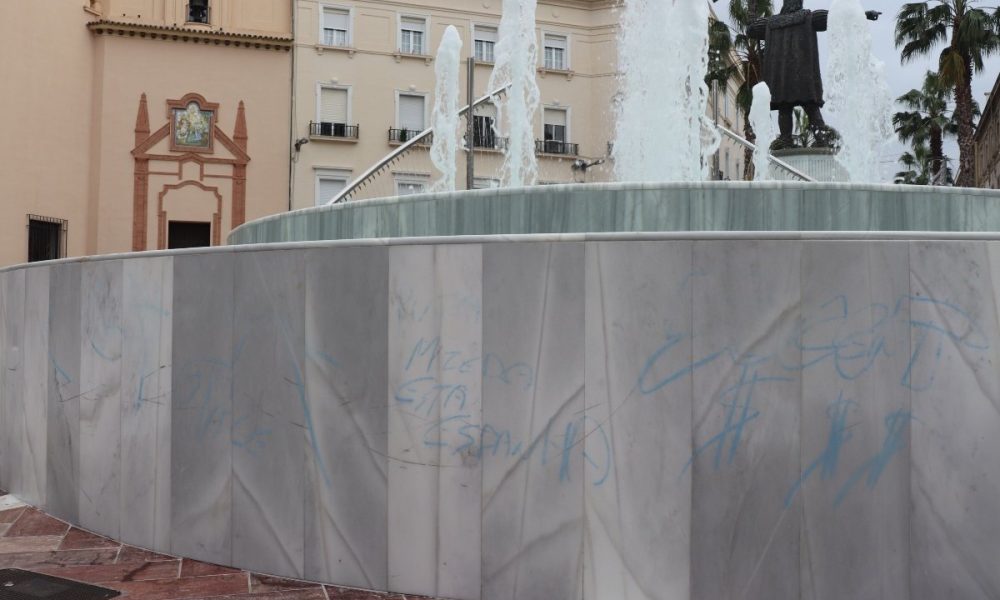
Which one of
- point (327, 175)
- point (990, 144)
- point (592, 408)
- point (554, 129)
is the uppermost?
point (990, 144)

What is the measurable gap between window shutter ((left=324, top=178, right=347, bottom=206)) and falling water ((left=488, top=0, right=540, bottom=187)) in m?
5.17

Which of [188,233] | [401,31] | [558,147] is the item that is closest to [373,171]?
[188,233]

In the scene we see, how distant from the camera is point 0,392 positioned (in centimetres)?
722

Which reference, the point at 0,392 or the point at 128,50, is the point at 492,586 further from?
the point at 128,50

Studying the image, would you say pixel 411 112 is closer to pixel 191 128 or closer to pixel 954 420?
pixel 191 128

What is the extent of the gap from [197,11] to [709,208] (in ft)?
90.2

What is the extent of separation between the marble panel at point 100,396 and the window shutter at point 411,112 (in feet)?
85.3

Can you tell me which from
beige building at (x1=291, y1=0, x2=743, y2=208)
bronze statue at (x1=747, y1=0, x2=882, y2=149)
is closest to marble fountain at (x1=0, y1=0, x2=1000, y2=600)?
bronze statue at (x1=747, y1=0, x2=882, y2=149)

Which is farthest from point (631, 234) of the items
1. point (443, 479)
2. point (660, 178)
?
point (660, 178)

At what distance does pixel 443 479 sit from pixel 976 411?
223cm

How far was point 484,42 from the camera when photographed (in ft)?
107

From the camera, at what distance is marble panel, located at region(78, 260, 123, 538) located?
5.54 meters

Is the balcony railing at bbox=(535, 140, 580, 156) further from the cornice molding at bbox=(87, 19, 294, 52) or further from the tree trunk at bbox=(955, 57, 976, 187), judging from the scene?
the tree trunk at bbox=(955, 57, 976, 187)

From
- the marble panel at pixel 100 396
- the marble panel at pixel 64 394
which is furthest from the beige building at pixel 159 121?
the marble panel at pixel 100 396
